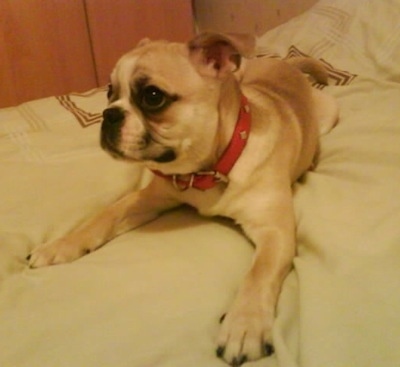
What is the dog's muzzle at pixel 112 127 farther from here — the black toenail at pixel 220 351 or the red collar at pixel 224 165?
the black toenail at pixel 220 351

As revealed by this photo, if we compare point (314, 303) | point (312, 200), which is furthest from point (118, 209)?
point (314, 303)

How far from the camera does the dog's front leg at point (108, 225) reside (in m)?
1.11

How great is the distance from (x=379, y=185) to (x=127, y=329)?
67 cm

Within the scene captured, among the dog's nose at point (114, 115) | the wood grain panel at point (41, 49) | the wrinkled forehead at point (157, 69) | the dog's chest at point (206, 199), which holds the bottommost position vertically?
the wood grain panel at point (41, 49)

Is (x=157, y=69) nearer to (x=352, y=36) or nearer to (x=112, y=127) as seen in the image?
(x=112, y=127)

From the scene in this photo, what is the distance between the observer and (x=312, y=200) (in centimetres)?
120

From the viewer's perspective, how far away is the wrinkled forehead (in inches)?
41.4

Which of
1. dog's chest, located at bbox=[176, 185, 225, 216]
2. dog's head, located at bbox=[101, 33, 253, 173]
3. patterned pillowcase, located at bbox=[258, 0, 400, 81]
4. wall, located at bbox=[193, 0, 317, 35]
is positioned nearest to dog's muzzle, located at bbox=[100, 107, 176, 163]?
dog's head, located at bbox=[101, 33, 253, 173]

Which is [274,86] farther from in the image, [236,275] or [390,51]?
[236,275]

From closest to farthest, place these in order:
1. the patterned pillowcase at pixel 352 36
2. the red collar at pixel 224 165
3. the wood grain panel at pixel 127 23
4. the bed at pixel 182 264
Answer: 1. the bed at pixel 182 264
2. the red collar at pixel 224 165
3. the patterned pillowcase at pixel 352 36
4. the wood grain panel at pixel 127 23

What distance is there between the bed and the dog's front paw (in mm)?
20

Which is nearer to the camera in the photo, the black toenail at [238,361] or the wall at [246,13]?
the black toenail at [238,361]

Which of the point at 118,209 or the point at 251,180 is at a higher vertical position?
the point at 251,180

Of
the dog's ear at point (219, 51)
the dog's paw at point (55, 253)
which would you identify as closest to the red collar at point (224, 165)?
the dog's ear at point (219, 51)
